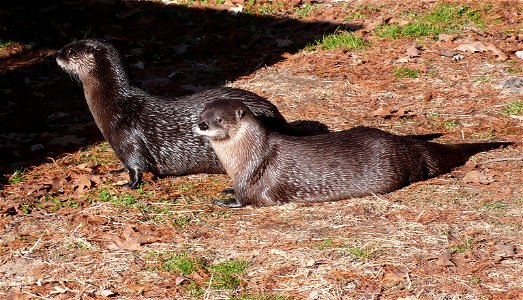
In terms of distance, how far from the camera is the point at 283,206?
5.98 metres

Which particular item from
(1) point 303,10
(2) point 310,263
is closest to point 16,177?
(2) point 310,263

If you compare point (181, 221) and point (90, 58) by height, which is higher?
point (90, 58)

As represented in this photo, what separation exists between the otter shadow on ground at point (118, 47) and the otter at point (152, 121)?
802 millimetres

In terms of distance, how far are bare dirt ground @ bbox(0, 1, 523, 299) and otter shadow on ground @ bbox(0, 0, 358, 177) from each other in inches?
1.2

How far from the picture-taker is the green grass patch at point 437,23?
31.7 feet

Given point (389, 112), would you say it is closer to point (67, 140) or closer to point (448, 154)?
point (448, 154)

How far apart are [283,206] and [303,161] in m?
0.35

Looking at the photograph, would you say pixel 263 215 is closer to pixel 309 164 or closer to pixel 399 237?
pixel 309 164

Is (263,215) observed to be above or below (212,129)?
below

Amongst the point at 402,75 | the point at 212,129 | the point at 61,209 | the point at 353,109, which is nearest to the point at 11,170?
the point at 61,209

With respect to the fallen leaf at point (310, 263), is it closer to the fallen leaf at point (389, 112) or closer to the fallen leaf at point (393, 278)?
the fallen leaf at point (393, 278)

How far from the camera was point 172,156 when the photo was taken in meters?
6.75

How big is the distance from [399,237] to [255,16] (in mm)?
6210

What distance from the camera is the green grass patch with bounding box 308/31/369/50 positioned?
31.3 ft
